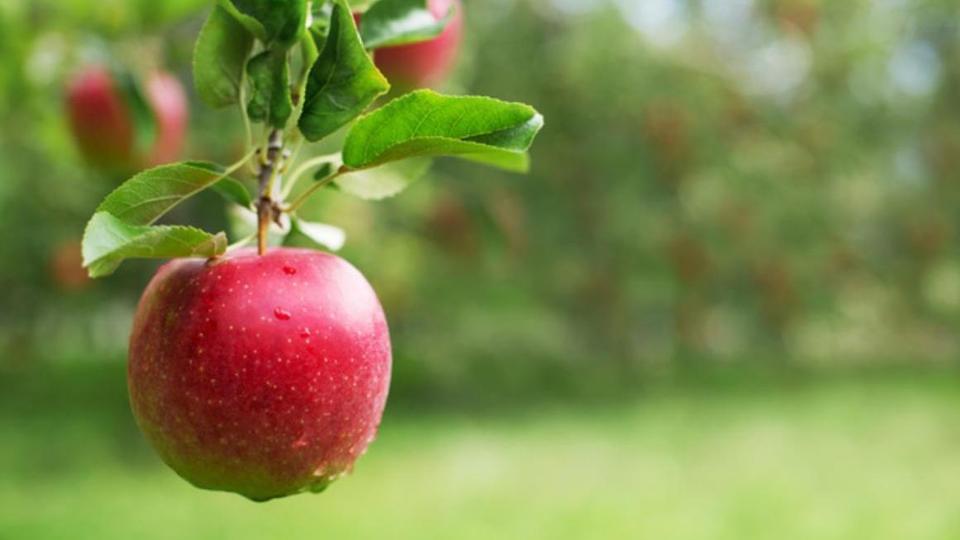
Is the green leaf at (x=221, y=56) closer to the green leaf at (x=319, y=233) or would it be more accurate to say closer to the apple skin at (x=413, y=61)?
the green leaf at (x=319, y=233)

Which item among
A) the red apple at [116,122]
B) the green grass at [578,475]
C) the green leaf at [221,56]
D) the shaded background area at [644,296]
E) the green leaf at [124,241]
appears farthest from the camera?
the shaded background area at [644,296]

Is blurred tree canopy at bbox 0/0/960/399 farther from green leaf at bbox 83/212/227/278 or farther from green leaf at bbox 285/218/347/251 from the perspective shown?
green leaf at bbox 83/212/227/278

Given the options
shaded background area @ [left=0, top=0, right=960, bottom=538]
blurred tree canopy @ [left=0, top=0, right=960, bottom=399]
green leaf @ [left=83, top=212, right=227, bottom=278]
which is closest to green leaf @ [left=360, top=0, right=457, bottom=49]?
green leaf @ [left=83, top=212, right=227, bottom=278]

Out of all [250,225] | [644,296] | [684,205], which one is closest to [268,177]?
[250,225]

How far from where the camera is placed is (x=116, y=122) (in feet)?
4.55

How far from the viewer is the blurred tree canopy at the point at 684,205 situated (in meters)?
6.66

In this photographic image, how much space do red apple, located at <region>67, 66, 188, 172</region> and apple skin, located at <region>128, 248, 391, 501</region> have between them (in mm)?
858

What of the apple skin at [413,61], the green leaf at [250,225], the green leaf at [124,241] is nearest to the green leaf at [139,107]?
the apple skin at [413,61]

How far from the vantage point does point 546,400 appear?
7371 mm

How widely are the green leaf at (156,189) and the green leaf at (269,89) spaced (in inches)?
1.2

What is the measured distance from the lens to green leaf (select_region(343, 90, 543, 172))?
1.53 ft

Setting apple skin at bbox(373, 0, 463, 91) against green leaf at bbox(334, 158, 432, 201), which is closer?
green leaf at bbox(334, 158, 432, 201)

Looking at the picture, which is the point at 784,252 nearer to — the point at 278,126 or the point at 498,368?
the point at 498,368

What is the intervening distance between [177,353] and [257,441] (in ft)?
0.16
